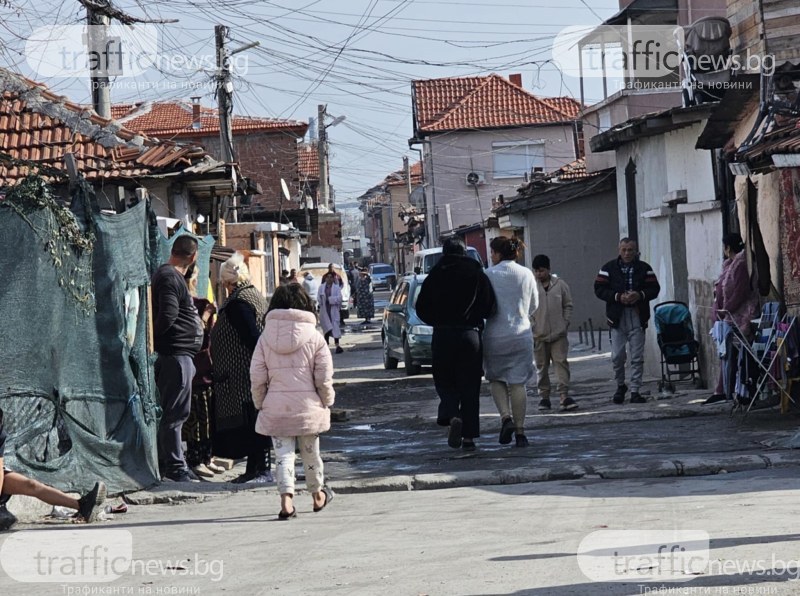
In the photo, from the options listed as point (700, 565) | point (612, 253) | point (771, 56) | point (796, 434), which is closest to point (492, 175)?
point (612, 253)

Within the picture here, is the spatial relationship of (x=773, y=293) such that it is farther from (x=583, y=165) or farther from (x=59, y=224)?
(x=583, y=165)

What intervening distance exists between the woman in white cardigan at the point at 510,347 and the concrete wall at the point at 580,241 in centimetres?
1728

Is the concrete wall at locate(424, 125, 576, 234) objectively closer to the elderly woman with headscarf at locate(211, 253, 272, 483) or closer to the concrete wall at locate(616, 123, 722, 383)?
the concrete wall at locate(616, 123, 722, 383)

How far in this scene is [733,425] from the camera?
41.5ft

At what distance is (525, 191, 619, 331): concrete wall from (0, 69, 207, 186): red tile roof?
528 inches

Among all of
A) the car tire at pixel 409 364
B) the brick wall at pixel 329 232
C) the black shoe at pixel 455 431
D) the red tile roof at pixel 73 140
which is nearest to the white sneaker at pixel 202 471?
the black shoe at pixel 455 431

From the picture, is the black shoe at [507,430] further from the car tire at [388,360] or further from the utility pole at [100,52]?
the car tire at [388,360]

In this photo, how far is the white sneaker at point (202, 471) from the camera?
432 inches

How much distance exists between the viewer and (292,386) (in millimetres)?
8945

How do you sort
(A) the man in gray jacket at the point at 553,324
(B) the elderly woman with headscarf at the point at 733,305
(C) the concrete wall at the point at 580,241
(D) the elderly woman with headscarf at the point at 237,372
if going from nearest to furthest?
(D) the elderly woman with headscarf at the point at 237,372, (B) the elderly woman with headscarf at the point at 733,305, (A) the man in gray jacket at the point at 553,324, (C) the concrete wall at the point at 580,241

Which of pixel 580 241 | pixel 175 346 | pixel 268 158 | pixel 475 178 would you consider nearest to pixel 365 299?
pixel 580 241

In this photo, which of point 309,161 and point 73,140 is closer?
point 73,140

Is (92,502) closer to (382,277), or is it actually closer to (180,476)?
(180,476)

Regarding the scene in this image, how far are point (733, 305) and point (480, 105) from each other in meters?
46.1
